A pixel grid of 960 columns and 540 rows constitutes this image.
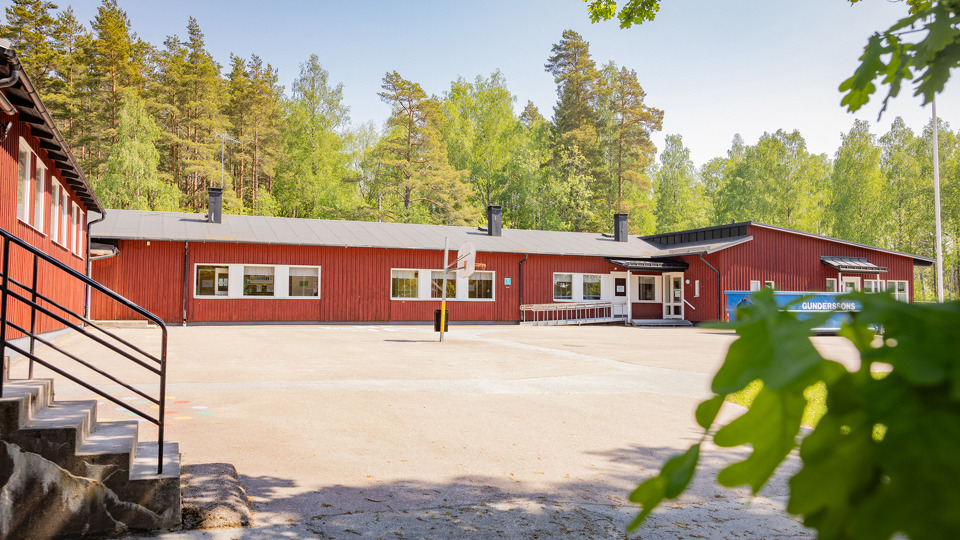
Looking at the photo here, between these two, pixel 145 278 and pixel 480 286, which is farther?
pixel 480 286

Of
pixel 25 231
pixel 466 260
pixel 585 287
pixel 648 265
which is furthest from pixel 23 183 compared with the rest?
pixel 648 265

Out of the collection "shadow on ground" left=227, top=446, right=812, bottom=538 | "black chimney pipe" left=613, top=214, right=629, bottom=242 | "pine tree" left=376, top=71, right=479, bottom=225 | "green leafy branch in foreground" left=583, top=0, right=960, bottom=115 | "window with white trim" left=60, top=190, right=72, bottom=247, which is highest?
"pine tree" left=376, top=71, right=479, bottom=225

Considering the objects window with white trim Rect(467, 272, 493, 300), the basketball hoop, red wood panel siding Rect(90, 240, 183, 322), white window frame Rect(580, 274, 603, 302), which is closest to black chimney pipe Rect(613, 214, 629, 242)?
white window frame Rect(580, 274, 603, 302)

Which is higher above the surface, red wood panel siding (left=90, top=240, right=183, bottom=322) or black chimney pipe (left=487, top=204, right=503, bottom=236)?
black chimney pipe (left=487, top=204, right=503, bottom=236)

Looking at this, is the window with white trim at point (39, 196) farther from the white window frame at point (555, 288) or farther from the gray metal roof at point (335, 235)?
the white window frame at point (555, 288)

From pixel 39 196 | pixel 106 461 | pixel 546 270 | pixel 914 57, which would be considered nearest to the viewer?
pixel 914 57

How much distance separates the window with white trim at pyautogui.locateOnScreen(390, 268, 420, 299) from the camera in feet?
90.4

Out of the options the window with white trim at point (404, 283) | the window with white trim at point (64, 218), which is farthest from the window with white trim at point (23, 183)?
the window with white trim at point (404, 283)

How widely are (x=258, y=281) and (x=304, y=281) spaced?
178cm

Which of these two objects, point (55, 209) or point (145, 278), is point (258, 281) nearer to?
point (145, 278)

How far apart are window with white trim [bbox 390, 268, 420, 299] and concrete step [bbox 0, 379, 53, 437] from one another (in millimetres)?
22761

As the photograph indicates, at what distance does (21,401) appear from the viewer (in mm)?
3744

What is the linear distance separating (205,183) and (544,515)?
46.1 metres

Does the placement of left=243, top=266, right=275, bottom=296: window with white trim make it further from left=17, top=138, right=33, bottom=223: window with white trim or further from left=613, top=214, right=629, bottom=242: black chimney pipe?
left=613, top=214, right=629, bottom=242: black chimney pipe
